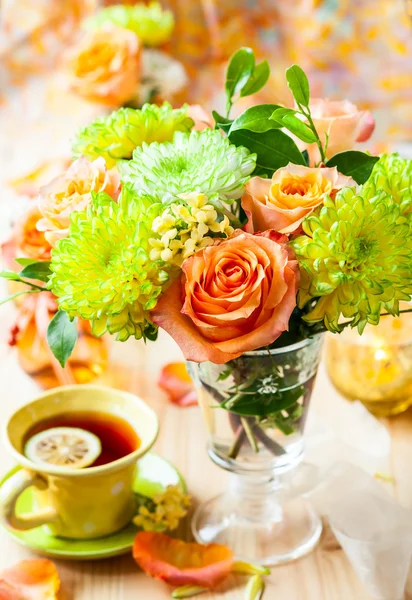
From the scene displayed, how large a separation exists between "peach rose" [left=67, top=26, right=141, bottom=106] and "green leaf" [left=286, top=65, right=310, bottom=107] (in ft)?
2.92

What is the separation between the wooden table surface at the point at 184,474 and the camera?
76cm

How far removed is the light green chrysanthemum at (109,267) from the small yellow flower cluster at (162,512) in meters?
0.28

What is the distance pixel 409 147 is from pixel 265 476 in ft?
3.64

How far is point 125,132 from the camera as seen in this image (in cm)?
70

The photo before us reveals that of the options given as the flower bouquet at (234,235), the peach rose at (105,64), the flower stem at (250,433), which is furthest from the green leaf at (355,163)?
the peach rose at (105,64)

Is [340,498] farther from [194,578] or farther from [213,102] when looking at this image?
[213,102]

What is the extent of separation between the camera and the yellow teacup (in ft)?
2.51

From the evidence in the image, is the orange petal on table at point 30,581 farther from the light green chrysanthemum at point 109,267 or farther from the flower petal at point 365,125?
the flower petal at point 365,125

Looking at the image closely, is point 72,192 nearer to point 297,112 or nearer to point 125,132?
point 125,132

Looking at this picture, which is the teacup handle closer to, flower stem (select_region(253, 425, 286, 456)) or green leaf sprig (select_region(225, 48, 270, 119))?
flower stem (select_region(253, 425, 286, 456))

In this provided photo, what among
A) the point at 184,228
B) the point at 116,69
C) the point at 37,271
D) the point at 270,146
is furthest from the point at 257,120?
the point at 116,69

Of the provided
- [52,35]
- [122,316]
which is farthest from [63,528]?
[52,35]

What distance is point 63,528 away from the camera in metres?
0.80

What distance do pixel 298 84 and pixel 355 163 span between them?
8 cm
